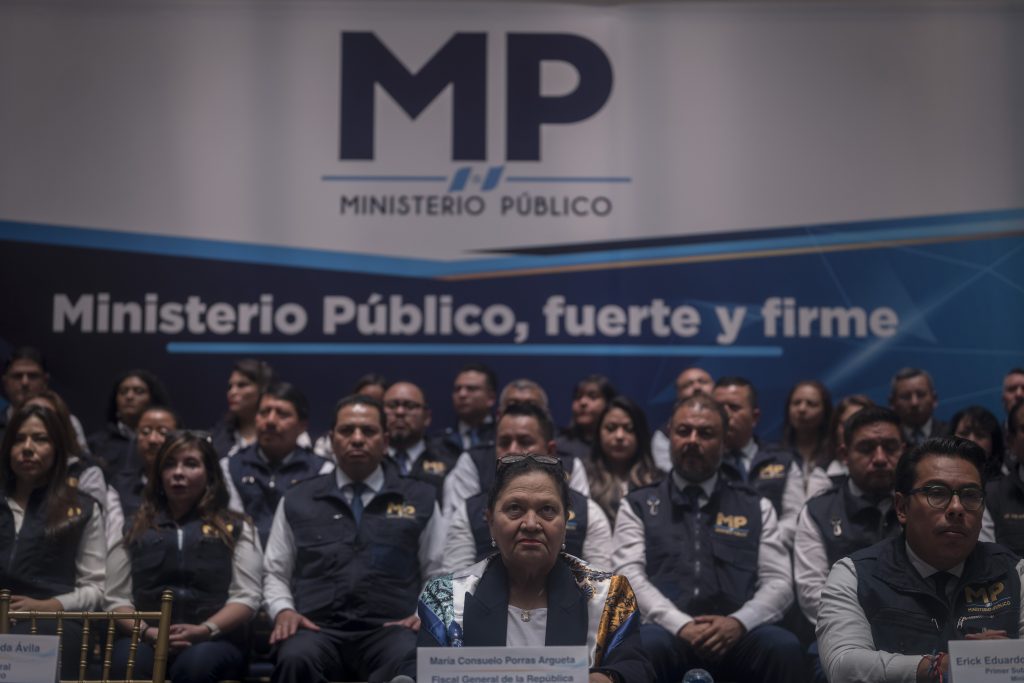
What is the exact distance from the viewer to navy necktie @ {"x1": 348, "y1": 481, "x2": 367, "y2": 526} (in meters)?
4.48

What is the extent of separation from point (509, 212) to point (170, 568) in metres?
2.98

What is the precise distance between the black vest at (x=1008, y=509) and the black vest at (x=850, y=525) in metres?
0.50

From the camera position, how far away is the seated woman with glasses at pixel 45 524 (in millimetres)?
4215

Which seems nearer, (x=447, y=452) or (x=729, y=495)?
(x=729, y=495)

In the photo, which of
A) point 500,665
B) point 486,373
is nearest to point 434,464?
point 486,373

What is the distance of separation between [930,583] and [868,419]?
1.47 meters

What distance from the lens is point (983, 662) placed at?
252 cm

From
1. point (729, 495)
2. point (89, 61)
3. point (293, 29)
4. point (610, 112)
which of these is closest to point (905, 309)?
point (610, 112)

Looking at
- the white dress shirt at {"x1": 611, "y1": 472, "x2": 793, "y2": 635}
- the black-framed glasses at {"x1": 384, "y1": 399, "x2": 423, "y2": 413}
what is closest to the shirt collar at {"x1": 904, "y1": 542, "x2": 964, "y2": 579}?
the white dress shirt at {"x1": 611, "y1": 472, "x2": 793, "y2": 635}

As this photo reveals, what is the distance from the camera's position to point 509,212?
6453 millimetres

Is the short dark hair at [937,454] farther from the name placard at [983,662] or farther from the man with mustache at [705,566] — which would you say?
the man with mustache at [705,566]

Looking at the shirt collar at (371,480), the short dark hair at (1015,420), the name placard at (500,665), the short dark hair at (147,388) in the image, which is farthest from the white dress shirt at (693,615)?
the short dark hair at (147,388)

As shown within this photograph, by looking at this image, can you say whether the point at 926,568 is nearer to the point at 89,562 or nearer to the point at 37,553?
the point at 89,562

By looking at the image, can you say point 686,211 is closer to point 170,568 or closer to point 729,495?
point 729,495
